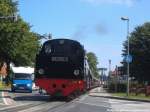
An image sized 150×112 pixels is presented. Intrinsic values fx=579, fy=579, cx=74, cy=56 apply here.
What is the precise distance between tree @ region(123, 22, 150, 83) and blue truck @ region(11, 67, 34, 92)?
1896cm

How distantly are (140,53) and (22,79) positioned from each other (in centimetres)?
2111

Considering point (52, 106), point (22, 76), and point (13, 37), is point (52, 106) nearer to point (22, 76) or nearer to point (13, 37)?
point (22, 76)

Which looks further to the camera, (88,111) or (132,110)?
(132,110)

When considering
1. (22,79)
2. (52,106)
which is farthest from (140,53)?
(52,106)

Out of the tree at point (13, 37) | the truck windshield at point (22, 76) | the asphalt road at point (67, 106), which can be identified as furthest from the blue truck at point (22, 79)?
the asphalt road at point (67, 106)

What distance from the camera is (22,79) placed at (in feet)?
203

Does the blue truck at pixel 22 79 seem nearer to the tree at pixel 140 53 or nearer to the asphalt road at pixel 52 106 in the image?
the tree at pixel 140 53

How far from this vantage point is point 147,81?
76500 millimetres

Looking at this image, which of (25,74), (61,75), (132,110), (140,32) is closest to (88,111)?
(132,110)

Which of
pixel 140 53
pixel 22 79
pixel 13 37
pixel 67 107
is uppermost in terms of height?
pixel 13 37

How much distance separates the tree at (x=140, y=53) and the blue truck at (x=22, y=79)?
18959mm

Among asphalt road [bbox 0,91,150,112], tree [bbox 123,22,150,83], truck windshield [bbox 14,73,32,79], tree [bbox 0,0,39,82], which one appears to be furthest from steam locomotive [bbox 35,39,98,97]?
tree [bbox 123,22,150,83]

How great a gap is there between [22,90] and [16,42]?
11668mm

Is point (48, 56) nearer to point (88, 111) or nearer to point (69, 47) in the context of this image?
point (69, 47)
